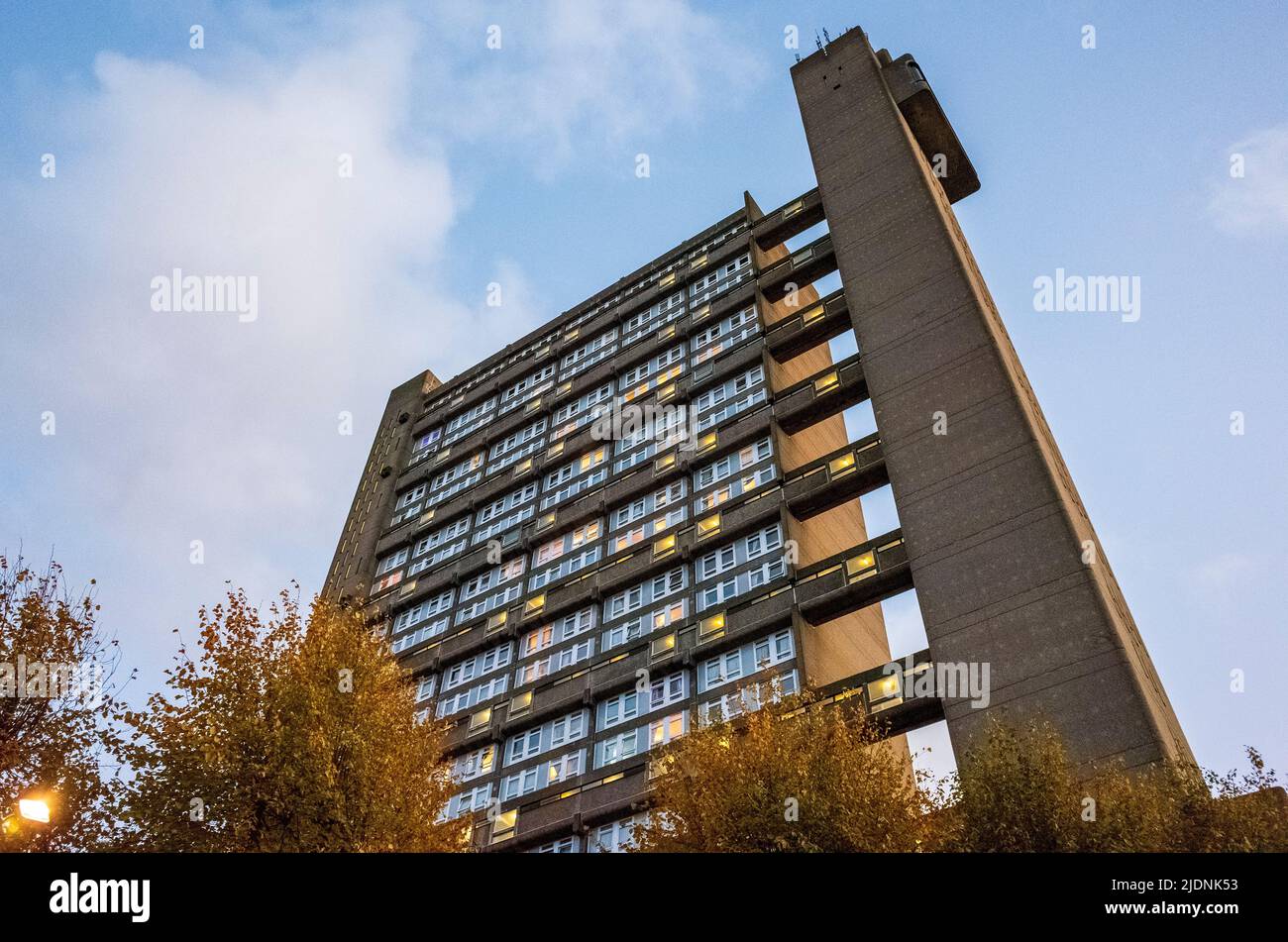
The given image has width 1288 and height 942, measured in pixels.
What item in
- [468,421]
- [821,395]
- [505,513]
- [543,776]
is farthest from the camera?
[468,421]

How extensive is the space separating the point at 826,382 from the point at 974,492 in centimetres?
1364

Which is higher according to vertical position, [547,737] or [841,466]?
[841,466]

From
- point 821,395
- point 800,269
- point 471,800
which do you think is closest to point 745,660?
point 821,395

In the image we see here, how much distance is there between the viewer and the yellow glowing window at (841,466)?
4719cm

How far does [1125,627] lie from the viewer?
128 ft

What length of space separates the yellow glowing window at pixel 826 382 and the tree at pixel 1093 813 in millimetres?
29970

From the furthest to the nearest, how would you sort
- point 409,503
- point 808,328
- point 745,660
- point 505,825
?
point 409,503 < point 808,328 < point 505,825 < point 745,660

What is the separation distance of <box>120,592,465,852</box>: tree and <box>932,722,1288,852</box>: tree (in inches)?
543

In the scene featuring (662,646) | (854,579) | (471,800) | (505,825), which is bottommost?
(505,825)

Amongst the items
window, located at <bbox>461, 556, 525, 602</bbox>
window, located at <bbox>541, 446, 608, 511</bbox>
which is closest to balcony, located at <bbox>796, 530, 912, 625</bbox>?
window, located at <bbox>541, 446, 608, 511</bbox>

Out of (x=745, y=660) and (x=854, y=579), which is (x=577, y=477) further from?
(x=854, y=579)

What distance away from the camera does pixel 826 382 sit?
173 ft

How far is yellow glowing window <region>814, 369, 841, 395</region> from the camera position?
52069 mm
